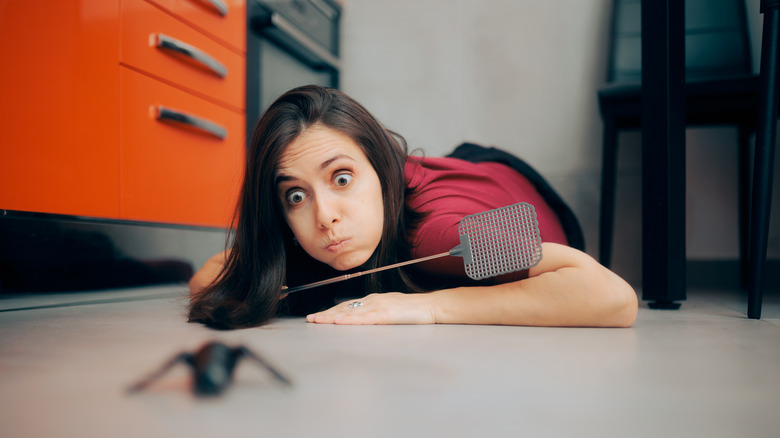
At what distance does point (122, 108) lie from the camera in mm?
1384

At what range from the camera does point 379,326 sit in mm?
852

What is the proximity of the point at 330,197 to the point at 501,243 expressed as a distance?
287 millimetres

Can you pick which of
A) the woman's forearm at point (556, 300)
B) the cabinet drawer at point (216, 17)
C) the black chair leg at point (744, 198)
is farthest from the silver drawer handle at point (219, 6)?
the black chair leg at point (744, 198)

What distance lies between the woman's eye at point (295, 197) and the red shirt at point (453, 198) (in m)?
0.21

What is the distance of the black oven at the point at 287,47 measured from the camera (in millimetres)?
1928

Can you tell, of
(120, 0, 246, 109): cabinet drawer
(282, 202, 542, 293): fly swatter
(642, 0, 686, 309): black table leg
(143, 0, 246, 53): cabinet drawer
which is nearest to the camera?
(282, 202, 542, 293): fly swatter

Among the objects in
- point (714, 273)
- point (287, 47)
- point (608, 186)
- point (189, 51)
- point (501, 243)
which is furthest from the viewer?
point (287, 47)

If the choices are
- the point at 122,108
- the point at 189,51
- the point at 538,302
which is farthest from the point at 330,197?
the point at 189,51

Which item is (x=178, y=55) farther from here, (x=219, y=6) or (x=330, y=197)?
(x=330, y=197)

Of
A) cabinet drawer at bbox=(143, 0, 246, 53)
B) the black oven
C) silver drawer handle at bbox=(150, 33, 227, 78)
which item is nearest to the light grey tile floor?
silver drawer handle at bbox=(150, 33, 227, 78)

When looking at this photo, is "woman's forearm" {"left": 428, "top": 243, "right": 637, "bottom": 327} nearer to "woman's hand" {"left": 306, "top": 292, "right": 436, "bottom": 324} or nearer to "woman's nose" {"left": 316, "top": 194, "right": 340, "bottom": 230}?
"woman's hand" {"left": 306, "top": 292, "right": 436, "bottom": 324}

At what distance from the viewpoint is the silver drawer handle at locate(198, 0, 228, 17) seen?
168 centimetres

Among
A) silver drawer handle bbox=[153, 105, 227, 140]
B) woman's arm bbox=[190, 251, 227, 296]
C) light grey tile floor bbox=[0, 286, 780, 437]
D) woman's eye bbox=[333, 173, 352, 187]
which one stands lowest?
light grey tile floor bbox=[0, 286, 780, 437]

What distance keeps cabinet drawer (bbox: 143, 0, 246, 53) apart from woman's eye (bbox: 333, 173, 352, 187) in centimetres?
97
